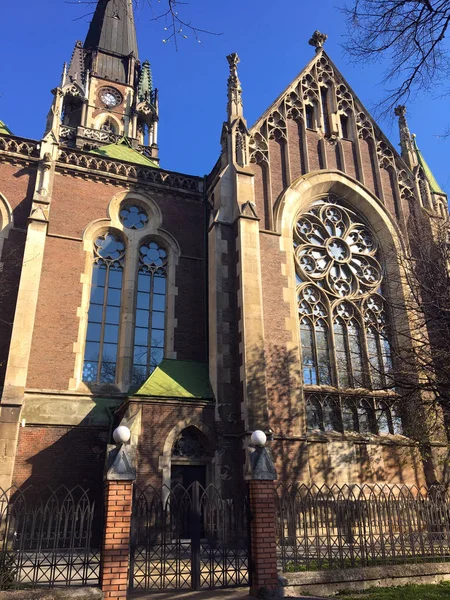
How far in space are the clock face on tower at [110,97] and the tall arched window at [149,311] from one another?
984 inches

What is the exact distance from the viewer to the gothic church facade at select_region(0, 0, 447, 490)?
1430 centimetres

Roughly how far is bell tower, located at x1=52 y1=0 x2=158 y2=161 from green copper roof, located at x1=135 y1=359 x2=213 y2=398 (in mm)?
23861

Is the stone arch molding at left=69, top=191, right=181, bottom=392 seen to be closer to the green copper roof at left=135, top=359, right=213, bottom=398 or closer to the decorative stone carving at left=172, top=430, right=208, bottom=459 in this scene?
the green copper roof at left=135, top=359, right=213, bottom=398

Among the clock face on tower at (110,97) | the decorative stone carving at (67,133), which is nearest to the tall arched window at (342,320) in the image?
the decorative stone carving at (67,133)

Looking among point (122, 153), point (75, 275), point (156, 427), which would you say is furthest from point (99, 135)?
point (156, 427)

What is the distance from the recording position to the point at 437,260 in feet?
46.1

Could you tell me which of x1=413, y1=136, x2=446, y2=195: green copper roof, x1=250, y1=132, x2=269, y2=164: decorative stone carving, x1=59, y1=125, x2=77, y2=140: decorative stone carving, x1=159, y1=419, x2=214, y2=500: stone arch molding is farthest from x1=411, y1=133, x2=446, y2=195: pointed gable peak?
x1=59, y1=125, x2=77, y2=140: decorative stone carving

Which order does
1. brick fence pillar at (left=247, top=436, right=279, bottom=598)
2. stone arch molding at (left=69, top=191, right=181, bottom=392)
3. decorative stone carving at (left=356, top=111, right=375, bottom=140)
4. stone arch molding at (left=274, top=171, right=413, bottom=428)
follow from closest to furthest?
1. brick fence pillar at (left=247, top=436, right=279, bottom=598)
2. stone arch molding at (left=69, top=191, right=181, bottom=392)
3. stone arch molding at (left=274, top=171, right=413, bottom=428)
4. decorative stone carving at (left=356, top=111, right=375, bottom=140)

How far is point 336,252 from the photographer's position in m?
19.8

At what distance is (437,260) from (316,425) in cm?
650

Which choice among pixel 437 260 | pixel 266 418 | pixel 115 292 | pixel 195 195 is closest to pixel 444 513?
pixel 266 418

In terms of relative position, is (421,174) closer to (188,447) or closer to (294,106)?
(294,106)

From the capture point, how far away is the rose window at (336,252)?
18969 millimetres

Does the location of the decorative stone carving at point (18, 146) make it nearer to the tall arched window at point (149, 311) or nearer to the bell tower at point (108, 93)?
Result: the tall arched window at point (149, 311)
